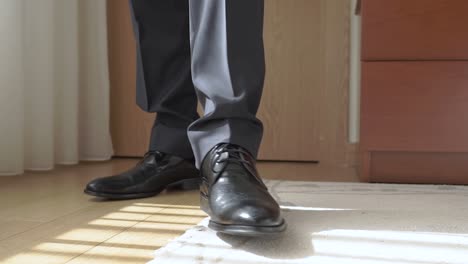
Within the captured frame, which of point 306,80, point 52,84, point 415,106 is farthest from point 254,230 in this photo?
point 306,80

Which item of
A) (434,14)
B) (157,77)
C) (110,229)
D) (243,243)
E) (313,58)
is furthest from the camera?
(313,58)

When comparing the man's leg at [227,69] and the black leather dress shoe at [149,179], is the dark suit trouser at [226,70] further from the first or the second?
the black leather dress shoe at [149,179]

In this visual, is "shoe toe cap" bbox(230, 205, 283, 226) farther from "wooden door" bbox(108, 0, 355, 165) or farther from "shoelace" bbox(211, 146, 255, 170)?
"wooden door" bbox(108, 0, 355, 165)

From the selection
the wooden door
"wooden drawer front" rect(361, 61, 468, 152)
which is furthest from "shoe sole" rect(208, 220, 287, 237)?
the wooden door

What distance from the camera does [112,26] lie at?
213 cm

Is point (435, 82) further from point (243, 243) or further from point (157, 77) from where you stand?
point (243, 243)

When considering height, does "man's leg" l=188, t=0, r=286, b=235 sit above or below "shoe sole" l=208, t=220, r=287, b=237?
above

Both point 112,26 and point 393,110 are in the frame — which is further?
point 112,26

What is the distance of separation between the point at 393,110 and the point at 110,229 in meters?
0.86

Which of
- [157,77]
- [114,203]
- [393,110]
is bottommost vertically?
[114,203]

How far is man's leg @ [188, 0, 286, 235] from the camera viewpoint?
32.7 inches

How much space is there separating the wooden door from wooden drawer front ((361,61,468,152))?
1.73ft

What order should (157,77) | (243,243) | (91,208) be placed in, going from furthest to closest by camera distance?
(157,77) < (91,208) < (243,243)

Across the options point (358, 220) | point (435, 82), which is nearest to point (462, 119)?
point (435, 82)
